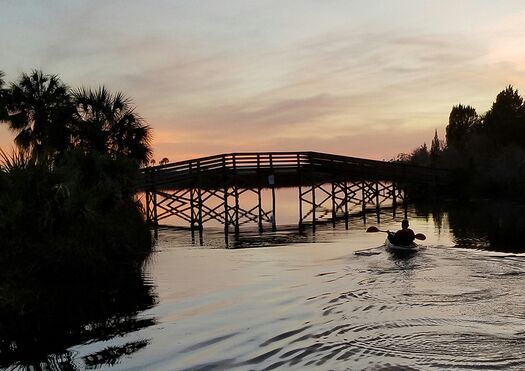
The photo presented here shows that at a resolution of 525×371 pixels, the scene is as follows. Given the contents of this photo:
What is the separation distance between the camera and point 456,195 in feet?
185

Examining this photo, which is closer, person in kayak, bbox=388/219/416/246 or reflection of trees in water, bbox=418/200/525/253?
person in kayak, bbox=388/219/416/246

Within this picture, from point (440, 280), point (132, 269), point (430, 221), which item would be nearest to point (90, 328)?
point (132, 269)

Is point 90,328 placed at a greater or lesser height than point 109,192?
lesser

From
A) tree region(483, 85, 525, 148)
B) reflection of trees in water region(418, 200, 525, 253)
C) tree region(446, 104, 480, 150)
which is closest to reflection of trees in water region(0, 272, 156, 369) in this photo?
reflection of trees in water region(418, 200, 525, 253)

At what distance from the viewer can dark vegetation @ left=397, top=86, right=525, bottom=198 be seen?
54969 millimetres

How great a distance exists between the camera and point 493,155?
63906mm

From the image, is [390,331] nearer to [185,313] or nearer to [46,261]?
[185,313]

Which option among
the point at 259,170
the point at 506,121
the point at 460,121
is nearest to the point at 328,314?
the point at 259,170

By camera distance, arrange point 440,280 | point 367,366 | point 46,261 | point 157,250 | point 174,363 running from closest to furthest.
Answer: point 367,366 → point 174,363 → point 46,261 → point 440,280 → point 157,250

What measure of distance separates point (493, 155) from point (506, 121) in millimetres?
6276

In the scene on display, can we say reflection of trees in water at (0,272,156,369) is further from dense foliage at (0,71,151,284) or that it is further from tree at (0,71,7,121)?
tree at (0,71,7,121)

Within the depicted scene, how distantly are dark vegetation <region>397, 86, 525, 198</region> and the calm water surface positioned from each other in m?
35.2

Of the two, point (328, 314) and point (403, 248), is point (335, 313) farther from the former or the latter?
point (403, 248)

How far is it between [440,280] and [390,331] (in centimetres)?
565
